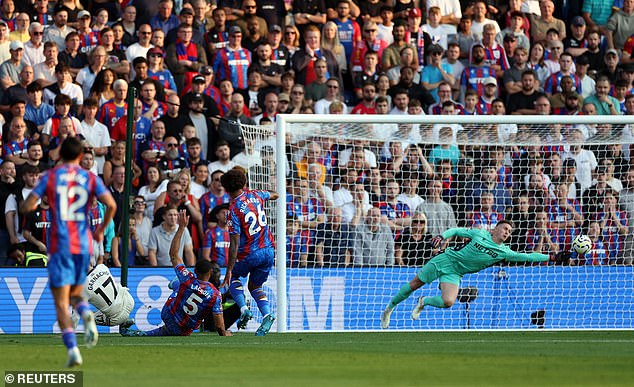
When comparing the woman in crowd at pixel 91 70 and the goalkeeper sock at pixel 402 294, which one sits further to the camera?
the woman in crowd at pixel 91 70

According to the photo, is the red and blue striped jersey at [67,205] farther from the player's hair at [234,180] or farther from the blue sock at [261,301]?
the blue sock at [261,301]

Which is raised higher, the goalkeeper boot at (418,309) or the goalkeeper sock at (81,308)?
the goalkeeper sock at (81,308)

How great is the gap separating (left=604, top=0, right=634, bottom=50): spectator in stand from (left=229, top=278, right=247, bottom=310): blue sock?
1124cm

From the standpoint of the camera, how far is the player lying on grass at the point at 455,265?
1595 centimetres

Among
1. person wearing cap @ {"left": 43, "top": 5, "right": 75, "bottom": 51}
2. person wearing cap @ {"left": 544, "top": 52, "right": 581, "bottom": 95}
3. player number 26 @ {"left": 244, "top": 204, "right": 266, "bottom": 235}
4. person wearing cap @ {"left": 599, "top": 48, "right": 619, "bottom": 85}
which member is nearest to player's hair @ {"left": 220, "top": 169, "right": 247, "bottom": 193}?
player number 26 @ {"left": 244, "top": 204, "right": 266, "bottom": 235}

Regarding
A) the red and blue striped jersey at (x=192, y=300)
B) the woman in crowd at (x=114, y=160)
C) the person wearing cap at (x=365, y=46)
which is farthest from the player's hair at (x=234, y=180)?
the person wearing cap at (x=365, y=46)

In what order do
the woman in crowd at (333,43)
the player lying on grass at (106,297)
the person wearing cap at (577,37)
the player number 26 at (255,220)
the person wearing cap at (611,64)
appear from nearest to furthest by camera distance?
the player lying on grass at (106,297), the player number 26 at (255,220), the woman in crowd at (333,43), the person wearing cap at (611,64), the person wearing cap at (577,37)

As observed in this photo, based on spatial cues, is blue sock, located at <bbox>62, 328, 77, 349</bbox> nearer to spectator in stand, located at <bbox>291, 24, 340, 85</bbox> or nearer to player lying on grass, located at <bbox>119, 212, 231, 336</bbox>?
player lying on grass, located at <bbox>119, 212, 231, 336</bbox>

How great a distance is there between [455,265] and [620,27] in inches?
347

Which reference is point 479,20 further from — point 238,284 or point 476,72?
point 238,284

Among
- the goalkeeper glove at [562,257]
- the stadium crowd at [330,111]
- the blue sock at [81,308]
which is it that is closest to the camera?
the blue sock at [81,308]

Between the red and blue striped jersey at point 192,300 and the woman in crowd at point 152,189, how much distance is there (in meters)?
3.67

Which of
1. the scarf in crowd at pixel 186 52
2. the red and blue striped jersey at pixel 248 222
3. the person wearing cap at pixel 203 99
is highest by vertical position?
the scarf in crowd at pixel 186 52

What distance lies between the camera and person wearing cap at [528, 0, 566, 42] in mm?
22406
